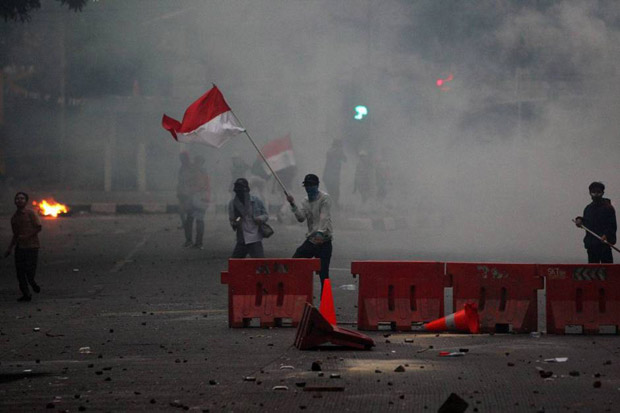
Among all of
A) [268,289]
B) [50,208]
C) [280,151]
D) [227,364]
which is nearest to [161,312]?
[268,289]

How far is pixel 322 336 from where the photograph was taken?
851cm

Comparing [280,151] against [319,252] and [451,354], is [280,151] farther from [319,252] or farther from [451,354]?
[451,354]

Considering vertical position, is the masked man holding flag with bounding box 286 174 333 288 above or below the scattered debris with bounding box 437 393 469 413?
above

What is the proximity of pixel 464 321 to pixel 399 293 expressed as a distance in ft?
2.32

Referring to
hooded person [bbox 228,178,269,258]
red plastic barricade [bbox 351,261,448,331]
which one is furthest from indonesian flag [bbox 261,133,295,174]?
red plastic barricade [bbox 351,261,448,331]

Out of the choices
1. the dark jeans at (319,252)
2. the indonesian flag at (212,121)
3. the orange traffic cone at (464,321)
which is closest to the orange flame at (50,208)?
the indonesian flag at (212,121)

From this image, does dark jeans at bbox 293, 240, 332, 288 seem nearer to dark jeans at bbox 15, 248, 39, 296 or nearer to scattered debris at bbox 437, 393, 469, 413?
dark jeans at bbox 15, 248, 39, 296

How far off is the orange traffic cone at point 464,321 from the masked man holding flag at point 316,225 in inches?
68.9

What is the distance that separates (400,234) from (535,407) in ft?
56.7

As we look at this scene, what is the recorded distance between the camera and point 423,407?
6.34m

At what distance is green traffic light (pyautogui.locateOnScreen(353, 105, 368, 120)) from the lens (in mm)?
27703

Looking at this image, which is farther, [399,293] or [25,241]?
[25,241]

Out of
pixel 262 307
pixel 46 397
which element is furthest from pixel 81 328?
pixel 46 397

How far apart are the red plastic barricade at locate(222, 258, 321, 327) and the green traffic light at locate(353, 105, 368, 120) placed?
1775 cm
